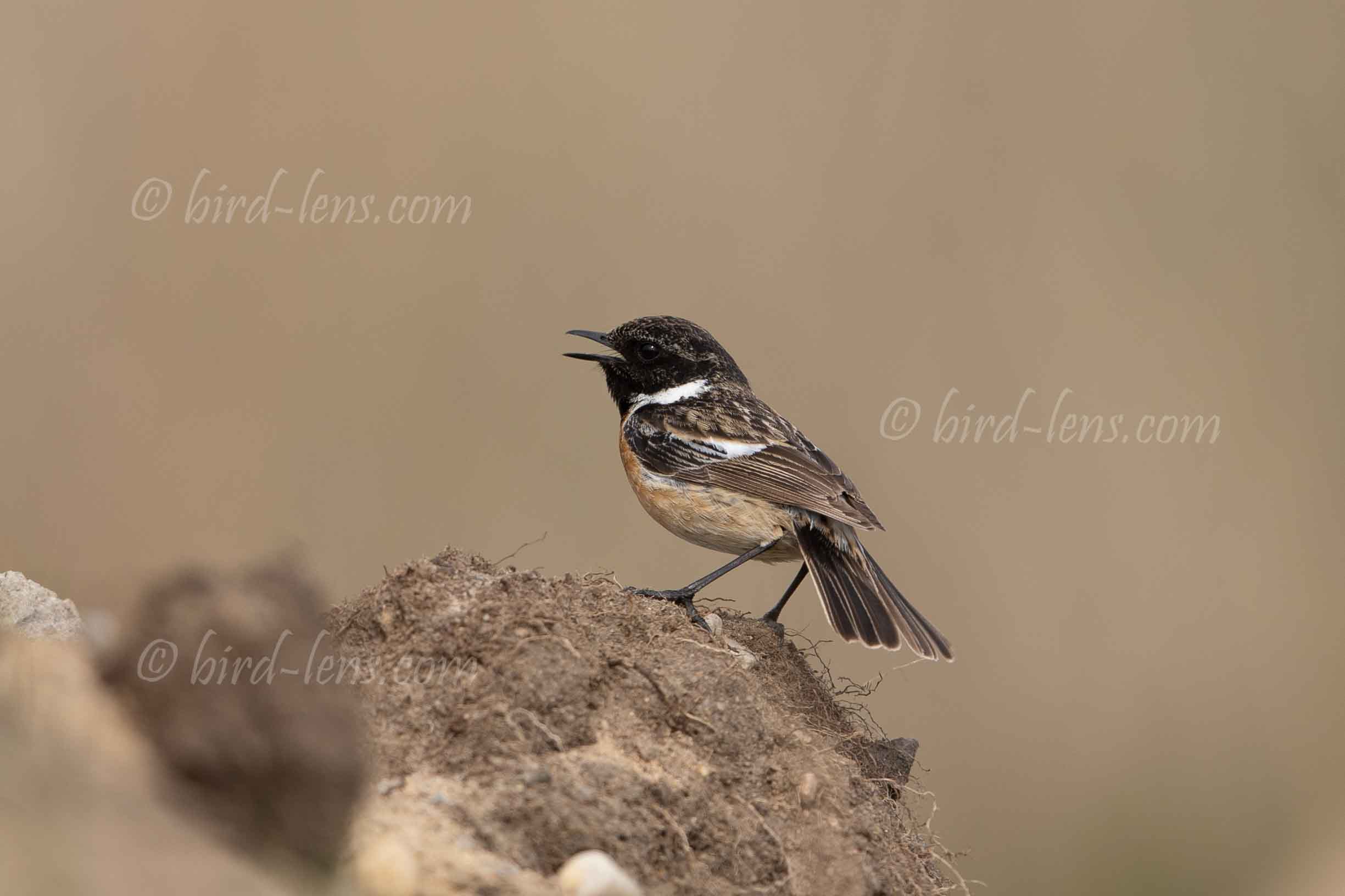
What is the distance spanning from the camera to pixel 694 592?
7223 mm

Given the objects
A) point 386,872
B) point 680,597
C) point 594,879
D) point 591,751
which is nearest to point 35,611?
point 591,751

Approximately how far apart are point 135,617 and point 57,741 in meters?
0.45

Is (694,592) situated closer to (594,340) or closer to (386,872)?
(594,340)

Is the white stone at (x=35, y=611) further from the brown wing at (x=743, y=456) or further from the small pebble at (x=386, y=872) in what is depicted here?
the brown wing at (x=743, y=456)

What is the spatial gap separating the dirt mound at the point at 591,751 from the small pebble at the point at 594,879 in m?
0.08

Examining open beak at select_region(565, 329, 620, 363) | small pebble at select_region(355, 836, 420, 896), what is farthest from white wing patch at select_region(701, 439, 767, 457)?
small pebble at select_region(355, 836, 420, 896)

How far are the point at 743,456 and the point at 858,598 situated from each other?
3.68ft

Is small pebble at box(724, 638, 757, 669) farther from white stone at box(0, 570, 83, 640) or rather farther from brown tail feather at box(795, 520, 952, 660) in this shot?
white stone at box(0, 570, 83, 640)

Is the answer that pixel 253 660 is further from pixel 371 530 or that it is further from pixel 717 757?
pixel 371 530

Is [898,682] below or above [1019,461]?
below

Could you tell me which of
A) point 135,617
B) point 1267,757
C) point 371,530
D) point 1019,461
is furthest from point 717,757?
point 1267,757

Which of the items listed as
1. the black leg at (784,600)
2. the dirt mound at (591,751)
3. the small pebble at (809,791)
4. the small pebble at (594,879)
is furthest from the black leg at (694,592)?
the small pebble at (594,879)

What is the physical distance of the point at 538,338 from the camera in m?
13.8

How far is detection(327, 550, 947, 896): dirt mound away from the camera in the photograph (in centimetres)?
440
